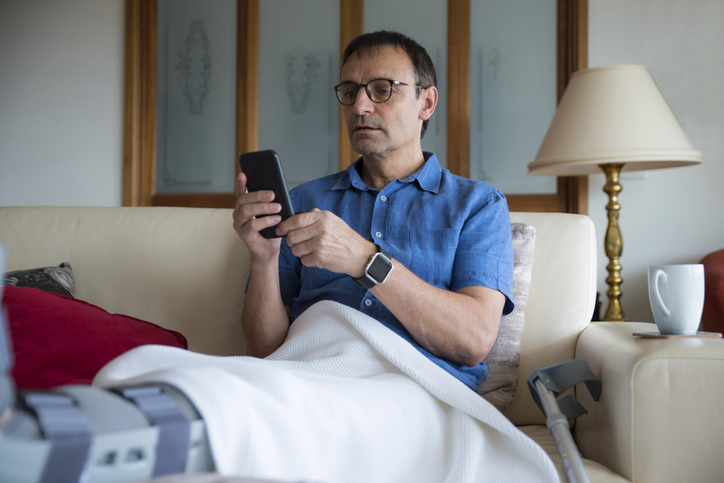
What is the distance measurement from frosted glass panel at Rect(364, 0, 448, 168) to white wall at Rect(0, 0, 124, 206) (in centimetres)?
134

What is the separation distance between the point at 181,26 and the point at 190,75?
10.2 inches

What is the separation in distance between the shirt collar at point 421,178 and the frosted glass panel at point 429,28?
45.9 inches

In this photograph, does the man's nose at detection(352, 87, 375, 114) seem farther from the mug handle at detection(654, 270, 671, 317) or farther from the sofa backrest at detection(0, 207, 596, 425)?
the mug handle at detection(654, 270, 671, 317)

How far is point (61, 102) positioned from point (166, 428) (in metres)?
2.89

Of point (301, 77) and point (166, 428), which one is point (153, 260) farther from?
point (301, 77)

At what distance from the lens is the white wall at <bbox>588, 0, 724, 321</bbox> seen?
7.19 feet

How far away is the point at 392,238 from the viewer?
1193 mm

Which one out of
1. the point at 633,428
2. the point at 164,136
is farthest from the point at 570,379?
the point at 164,136

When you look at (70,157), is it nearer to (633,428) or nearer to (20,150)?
(20,150)

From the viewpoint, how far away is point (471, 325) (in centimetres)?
101

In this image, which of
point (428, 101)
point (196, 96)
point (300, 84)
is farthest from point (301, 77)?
point (428, 101)

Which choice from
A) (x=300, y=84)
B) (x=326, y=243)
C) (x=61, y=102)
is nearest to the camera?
(x=326, y=243)

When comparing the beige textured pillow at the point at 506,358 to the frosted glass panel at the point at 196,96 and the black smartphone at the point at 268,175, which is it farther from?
the frosted glass panel at the point at 196,96

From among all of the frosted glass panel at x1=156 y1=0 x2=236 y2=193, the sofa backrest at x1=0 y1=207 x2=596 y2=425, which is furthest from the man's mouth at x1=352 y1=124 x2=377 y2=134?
the frosted glass panel at x1=156 y1=0 x2=236 y2=193
